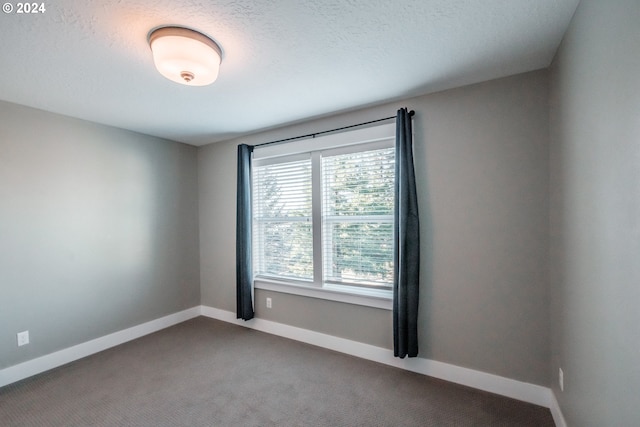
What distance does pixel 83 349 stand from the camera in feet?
9.42

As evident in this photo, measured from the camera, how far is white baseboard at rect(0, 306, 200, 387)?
2.43 metres

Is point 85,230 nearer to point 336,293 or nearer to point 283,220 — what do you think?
point 283,220

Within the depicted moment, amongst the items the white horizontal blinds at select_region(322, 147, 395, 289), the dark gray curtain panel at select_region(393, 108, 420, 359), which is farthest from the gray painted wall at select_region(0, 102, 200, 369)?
the dark gray curtain panel at select_region(393, 108, 420, 359)

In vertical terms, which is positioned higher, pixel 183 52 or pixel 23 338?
pixel 183 52

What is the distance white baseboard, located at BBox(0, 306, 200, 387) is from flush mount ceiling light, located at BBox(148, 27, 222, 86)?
2911 millimetres

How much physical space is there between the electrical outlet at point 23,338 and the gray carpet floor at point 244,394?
334 millimetres

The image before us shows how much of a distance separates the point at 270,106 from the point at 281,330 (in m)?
2.49

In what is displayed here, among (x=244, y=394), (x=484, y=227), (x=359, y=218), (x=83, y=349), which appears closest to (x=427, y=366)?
(x=484, y=227)

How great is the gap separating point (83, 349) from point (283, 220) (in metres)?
2.45

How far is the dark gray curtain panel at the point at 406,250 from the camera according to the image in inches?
93.5

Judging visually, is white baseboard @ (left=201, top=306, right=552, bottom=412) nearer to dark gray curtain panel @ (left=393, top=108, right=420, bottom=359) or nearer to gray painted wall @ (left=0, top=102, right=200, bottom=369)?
dark gray curtain panel @ (left=393, top=108, right=420, bottom=359)

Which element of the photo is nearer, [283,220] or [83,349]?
[83,349]

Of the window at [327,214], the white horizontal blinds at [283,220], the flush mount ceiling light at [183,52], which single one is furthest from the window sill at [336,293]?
the flush mount ceiling light at [183,52]

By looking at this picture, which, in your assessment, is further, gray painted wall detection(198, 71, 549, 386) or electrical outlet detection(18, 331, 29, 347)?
electrical outlet detection(18, 331, 29, 347)
